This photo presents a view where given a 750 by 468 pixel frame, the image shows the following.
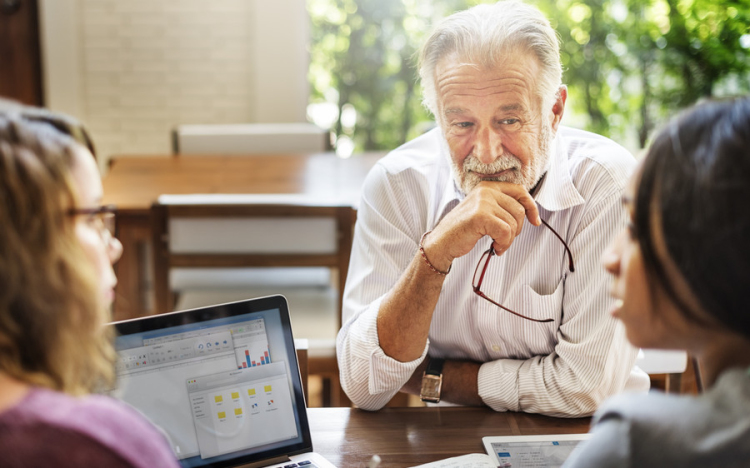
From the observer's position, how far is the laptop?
3.06 ft

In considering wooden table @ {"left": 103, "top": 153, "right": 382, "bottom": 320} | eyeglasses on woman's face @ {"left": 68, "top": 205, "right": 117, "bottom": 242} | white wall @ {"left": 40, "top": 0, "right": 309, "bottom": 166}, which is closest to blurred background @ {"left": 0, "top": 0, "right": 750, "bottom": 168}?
white wall @ {"left": 40, "top": 0, "right": 309, "bottom": 166}

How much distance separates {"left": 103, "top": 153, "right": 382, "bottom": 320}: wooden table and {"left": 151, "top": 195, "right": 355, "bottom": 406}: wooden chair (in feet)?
1.44

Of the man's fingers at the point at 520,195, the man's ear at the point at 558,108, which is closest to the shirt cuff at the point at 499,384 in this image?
the man's fingers at the point at 520,195

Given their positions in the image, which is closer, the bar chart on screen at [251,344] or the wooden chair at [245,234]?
the bar chart on screen at [251,344]

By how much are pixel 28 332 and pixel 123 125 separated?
163 inches

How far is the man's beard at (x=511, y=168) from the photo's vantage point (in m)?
1.31

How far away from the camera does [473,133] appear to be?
131 cm

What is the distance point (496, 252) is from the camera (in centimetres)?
124

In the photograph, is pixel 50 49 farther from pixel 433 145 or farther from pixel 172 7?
pixel 433 145

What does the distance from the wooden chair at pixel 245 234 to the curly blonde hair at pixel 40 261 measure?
1.33 metres

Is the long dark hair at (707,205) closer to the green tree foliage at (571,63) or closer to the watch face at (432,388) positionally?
the watch face at (432,388)

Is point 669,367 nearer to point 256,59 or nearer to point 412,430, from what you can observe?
point 412,430

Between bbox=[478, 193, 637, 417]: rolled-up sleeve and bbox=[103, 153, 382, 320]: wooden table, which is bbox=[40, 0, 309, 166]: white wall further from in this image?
bbox=[478, 193, 637, 417]: rolled-up sleeve

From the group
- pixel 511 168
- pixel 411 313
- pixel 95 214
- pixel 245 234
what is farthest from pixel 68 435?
pixel 245 234
